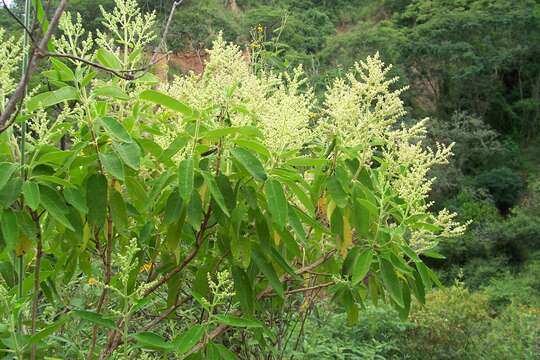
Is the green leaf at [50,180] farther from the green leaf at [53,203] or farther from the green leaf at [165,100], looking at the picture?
the green leaf at [165,100]

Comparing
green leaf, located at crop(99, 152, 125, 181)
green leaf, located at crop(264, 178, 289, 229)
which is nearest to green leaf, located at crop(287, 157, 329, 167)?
green leaf, located at crop(264, 178, 289, 229)

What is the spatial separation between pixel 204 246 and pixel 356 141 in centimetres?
39

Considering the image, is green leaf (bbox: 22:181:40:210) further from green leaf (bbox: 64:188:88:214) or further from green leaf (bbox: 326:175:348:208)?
green leaf (bbox: 326:175:348:208)

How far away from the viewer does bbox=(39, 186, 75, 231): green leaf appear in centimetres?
105

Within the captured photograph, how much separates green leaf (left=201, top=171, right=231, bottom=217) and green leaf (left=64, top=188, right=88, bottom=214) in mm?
204

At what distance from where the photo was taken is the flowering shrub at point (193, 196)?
3.58 feet

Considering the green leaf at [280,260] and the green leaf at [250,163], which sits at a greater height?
the green leaf at [250,163]

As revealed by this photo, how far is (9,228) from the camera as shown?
1.03m

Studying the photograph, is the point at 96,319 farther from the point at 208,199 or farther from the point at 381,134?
the point at 381,134

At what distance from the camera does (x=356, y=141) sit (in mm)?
1374

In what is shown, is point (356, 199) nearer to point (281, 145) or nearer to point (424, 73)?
point (281, 145)

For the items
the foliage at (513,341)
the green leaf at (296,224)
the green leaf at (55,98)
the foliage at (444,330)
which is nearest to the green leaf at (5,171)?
the green leaf at (55,98)

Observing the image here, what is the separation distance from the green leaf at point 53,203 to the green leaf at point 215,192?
0.76ft

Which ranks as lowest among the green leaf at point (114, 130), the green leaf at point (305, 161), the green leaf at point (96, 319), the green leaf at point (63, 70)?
the green leaf at point (96, 319)
